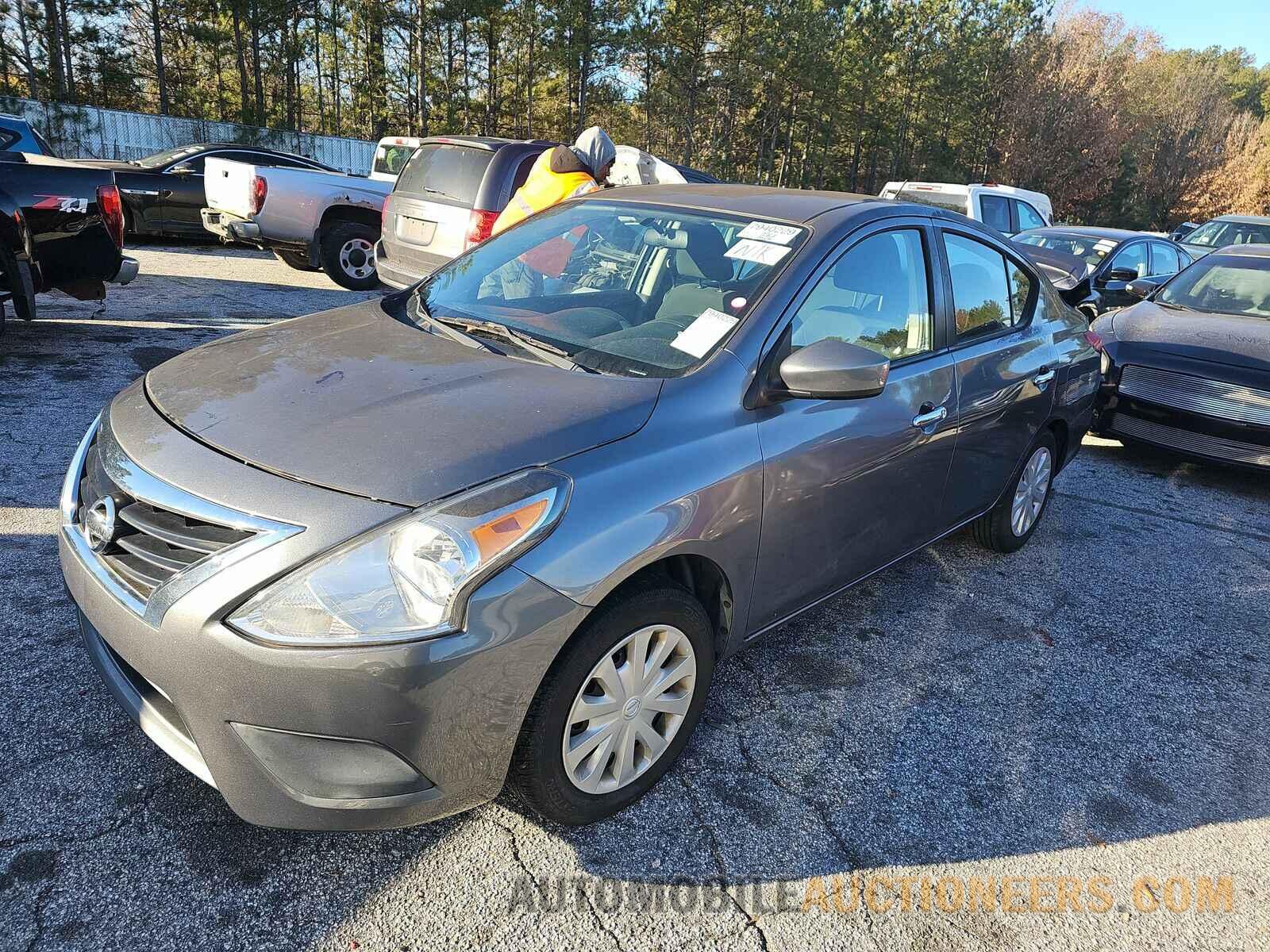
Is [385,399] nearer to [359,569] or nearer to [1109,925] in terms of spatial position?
[359,569]

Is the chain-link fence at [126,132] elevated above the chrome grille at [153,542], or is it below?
above

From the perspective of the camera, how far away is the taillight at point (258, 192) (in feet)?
32.6

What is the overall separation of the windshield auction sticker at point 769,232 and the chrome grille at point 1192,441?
15.2ft

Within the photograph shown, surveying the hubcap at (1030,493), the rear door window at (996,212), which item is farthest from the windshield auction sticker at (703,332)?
the rear door window at (996,212)

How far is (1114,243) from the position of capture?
1035 centimetres

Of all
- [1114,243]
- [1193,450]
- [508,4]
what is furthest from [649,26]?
[1193,450]

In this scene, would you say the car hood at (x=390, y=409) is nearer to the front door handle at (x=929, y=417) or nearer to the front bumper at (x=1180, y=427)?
the front door handle at (x=929, y=417)

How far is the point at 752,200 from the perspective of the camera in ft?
10.9

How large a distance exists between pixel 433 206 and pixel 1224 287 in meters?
7.04

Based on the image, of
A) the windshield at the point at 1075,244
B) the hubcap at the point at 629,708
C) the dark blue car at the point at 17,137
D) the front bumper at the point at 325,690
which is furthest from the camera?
the windshield at the point at 1075,244

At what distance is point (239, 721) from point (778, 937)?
4.47ft

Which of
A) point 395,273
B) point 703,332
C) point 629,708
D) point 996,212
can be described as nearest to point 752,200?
point 703,332

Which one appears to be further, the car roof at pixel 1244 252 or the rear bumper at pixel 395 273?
the rear bumper at pixel 395 273

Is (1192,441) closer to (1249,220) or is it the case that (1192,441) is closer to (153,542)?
(153,542)
